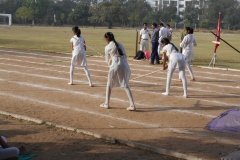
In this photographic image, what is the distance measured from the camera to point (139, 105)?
31.8 ft

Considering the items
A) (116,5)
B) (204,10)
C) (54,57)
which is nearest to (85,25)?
(116,5)

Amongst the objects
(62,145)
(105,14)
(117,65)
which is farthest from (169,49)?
(105,14)

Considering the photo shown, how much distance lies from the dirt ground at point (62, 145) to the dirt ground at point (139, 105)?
17.8 inches

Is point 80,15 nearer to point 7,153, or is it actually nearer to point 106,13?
point 106,13

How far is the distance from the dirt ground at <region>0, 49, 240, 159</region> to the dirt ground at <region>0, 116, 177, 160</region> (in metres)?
0.45

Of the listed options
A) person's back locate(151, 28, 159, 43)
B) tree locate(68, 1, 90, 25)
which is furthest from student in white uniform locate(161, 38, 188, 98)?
tree locate(68, 1, 90, 25)

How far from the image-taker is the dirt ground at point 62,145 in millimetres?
6113

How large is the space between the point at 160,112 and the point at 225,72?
7465mm

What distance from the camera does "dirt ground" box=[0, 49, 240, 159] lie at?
703 cm

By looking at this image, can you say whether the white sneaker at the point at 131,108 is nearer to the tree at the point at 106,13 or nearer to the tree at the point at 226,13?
Result: the tree at the point at 226,13

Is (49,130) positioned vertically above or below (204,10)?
below

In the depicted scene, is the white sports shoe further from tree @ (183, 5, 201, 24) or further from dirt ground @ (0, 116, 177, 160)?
tree @ (183, 5, 201, 24)

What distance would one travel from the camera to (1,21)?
95188mm

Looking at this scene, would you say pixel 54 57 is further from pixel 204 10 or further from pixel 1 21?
pixel 204 10
